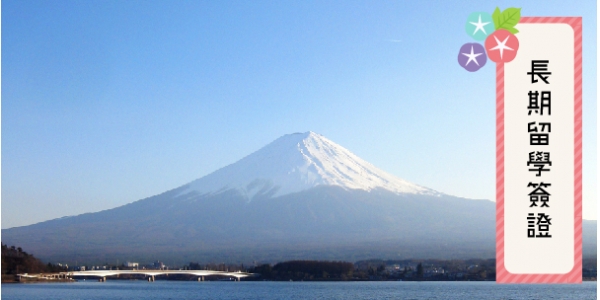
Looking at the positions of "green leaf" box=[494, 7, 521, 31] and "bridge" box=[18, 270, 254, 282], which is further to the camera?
"bridge" box=[18, 270, 254, 282]

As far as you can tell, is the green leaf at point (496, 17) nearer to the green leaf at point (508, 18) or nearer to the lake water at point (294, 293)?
the green leaf at point (508, 18)

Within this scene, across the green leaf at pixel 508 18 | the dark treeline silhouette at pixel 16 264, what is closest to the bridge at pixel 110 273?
the dark treeline silhouette at pixel 16 264

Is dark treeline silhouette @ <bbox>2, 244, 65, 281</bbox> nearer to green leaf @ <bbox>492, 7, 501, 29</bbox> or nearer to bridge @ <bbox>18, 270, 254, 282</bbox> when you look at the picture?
bridge @ <bbox>18, 270, 254, 282</bbox>

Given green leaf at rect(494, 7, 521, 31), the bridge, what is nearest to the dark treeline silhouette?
the bridge

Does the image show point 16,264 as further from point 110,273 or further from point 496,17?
point 496,17

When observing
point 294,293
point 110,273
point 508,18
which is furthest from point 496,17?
point 110,273

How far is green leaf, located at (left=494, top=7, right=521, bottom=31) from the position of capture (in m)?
11.5

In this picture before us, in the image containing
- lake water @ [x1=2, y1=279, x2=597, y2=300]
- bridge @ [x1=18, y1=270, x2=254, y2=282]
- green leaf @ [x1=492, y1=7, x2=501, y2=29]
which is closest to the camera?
green leaf @ [x1=492, y1=7, x2=501, y2=29]

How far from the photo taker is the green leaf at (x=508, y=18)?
451 inches

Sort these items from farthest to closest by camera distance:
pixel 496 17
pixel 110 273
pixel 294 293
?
pixel 110 273
pixel 294 293
pixel 496 17

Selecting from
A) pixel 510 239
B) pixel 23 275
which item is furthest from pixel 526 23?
pixel 23 275

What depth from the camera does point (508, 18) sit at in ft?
37.7

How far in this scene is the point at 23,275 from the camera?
57969 mm

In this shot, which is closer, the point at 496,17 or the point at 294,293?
the point at 496,17
